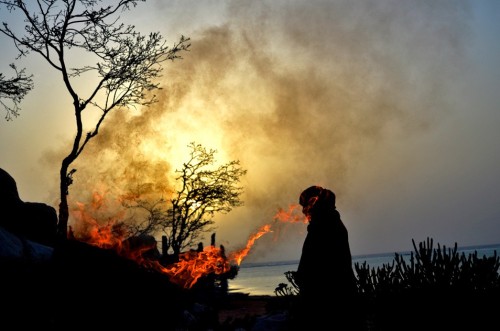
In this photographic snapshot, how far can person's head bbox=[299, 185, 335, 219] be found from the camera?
6.26 m

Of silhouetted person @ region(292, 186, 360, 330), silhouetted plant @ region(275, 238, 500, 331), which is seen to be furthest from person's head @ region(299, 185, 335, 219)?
silhouetted plant @ region(275, 238, 500, 331)

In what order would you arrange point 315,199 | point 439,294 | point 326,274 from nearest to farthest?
point 326,274 < point 315,199 < point 439,294

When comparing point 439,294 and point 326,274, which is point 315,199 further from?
point 439,294

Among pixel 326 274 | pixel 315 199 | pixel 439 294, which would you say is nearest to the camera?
pixel 326 274

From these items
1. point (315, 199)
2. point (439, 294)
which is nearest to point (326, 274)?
point (315, 199)

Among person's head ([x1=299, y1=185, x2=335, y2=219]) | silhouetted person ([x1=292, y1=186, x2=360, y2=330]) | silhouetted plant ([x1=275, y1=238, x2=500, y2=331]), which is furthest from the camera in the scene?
silhouetted plant ([x1=275, y1=238, x2=500, y2=331])

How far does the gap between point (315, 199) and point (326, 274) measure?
1104 millimetres

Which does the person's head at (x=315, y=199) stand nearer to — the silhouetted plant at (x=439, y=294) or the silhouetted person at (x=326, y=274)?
the silhouetted person at (x=326, y=274)

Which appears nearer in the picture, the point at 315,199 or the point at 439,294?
the point at 315,199

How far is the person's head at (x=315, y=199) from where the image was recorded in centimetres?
626

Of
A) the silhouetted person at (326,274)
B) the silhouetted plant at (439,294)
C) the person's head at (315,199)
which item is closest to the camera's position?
the silhouetted person at (326,274)

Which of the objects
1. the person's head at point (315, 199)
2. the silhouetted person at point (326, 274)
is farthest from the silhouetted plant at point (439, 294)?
the person's head at point (315, 199)

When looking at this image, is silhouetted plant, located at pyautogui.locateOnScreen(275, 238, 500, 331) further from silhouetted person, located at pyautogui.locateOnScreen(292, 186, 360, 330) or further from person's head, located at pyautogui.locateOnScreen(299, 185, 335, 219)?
person's head, located at pyautogui.locateOnScreen(299, 185, 335, 219)

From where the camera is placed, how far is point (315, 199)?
6.29 meters
